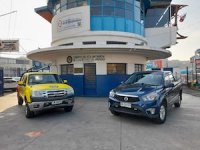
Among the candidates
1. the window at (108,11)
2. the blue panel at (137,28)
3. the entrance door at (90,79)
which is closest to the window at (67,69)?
the entrance door at (90,79)

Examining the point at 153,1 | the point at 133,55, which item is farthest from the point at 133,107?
the point at 153,1

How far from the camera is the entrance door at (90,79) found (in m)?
15.3

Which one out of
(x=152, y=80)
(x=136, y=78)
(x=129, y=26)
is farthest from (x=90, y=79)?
(x=152, y=80)

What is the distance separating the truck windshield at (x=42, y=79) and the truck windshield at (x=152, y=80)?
4046mm

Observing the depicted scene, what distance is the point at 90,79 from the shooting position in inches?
607

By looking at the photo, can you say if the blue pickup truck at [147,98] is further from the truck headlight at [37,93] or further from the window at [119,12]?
the window at [119,12]

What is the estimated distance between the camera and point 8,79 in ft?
73.8

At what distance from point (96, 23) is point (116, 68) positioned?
3.98 m

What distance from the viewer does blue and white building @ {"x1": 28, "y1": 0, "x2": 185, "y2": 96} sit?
15.0 metres

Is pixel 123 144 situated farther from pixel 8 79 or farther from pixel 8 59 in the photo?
pixel 8 59

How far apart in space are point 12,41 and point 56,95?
22645 mm

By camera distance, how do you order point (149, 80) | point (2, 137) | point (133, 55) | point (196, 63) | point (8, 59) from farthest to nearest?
1. point (8, 59)
2. point (196, 63)
3. point (133, 55)
4. point (149, 80)
5. point (2, 137)

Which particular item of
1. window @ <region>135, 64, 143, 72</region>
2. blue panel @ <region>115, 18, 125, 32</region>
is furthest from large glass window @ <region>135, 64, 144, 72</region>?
blue panel @ <region>115, 18, 125, 32</region>

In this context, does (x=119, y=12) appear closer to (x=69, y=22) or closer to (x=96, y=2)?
(x=96, y=2)
